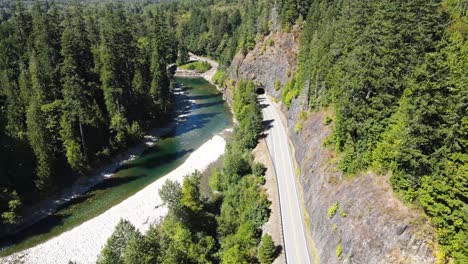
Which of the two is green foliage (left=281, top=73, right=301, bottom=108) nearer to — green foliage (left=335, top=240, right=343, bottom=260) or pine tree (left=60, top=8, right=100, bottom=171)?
pine tree (left=60, top=8, right=100, bottom=171)

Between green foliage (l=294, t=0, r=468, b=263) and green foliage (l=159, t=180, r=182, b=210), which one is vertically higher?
green foliage (l=294, t=0, r=468, b=263)

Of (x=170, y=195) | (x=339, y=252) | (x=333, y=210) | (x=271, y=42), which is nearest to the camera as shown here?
(x=339, y=252)

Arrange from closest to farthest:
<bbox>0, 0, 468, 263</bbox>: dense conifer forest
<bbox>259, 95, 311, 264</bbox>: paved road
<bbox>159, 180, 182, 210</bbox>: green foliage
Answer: <bbox>0, 0, 468, 263</bbox>: dense conifer forest, <bbox>259, 95, 311, 264</bbox>: paved road, <bbox>159, 180, 182, 210</bbox>: green foliage

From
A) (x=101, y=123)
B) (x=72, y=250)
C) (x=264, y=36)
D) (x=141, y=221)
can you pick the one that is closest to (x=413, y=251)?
(x=141, y=221)

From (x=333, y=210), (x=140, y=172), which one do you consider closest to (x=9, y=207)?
(x=140, y=172)

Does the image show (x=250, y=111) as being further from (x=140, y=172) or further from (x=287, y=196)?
(x=287, y=196)

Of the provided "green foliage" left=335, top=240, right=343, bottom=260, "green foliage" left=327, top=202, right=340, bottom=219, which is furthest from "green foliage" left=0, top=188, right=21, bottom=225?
"green foliage" left=335, top=240, right=343, bottom=260

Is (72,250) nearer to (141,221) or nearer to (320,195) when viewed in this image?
(141,221)
